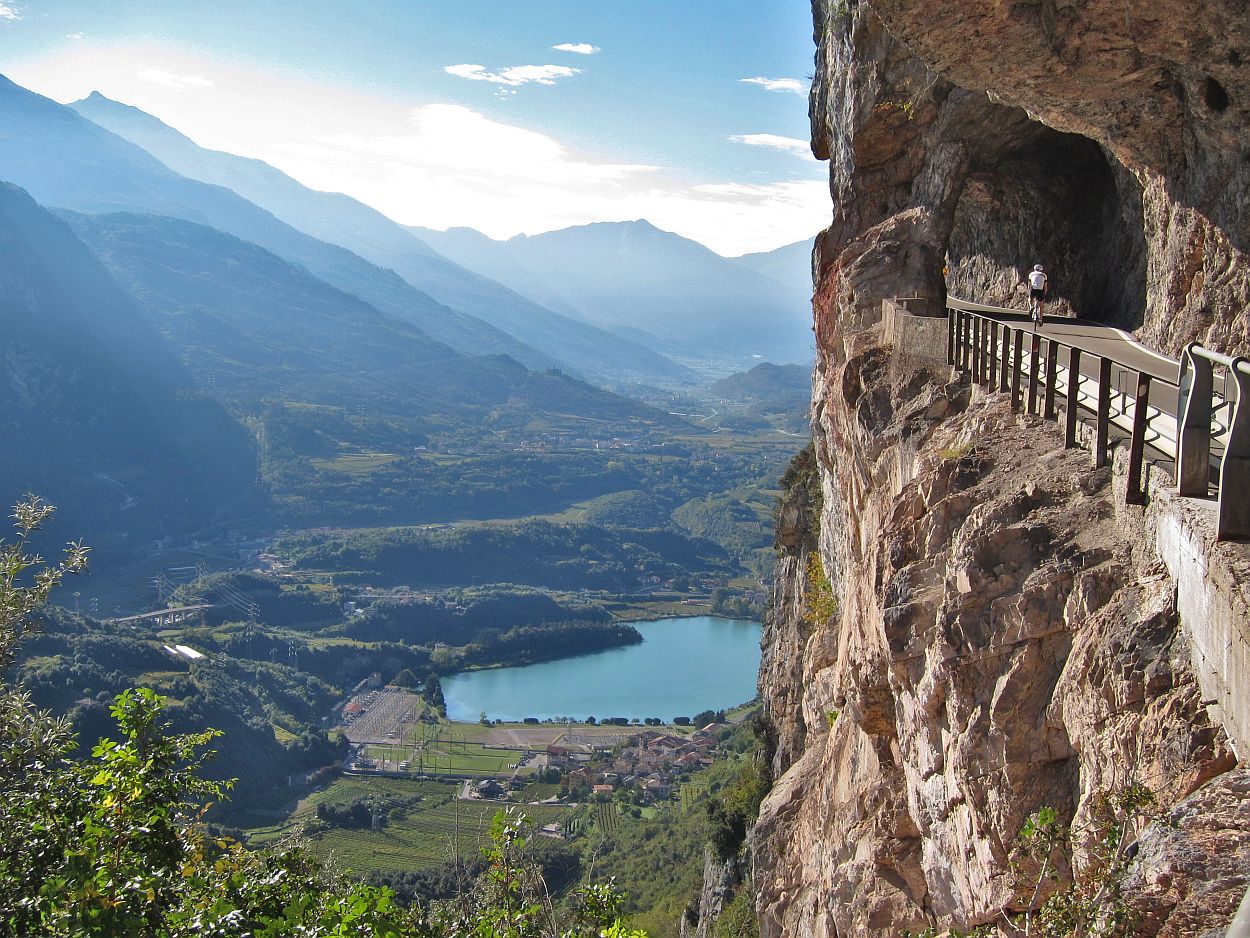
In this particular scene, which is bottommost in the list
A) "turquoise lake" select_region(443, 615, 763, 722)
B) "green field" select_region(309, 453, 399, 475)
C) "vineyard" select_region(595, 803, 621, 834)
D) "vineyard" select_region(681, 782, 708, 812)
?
"turquoise lake" select_region(443, 615, 763, 722)

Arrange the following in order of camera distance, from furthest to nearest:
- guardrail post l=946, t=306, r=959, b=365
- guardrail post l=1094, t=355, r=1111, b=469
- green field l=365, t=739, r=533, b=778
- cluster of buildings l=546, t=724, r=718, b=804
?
green field l=365, t=739, r=533, b=778
cluster of buildings l=546, t=724, r=718, b=804
guardrail post l=946, t=306, r=959, b=365
guardrail post l=1094, t=355, r=1111, b=469

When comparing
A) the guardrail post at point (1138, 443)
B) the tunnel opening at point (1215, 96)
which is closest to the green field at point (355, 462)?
the tunnel opening at point (1215, 96)

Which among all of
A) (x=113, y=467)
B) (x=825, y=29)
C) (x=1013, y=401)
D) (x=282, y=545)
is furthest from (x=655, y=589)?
(x=1013, y=401)

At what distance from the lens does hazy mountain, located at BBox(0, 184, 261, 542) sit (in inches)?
4648

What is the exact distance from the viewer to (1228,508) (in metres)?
4.78

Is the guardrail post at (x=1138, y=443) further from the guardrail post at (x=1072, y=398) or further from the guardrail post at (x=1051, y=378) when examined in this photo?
the guardrail post at (x=1051, y=378)

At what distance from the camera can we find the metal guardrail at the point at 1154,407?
15.8 ft

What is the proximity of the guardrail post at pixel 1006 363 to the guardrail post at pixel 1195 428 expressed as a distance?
3961 millimetres

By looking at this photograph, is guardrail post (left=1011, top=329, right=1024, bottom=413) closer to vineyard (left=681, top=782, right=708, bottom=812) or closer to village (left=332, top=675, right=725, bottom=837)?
vineyard (left=681, top=782, right=708, bottom=812)

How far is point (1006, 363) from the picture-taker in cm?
952

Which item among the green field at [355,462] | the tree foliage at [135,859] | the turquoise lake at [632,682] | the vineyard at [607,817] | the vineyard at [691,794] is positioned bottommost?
the turquoise lake at [632,682]

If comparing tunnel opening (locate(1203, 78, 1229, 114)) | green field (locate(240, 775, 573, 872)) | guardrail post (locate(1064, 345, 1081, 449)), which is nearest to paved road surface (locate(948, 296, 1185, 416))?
guardrail post (locate(1064, 345, 1081, 449))

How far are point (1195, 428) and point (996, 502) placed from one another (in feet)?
7.63

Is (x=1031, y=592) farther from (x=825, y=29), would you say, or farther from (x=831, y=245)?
(x=825, y=29)
